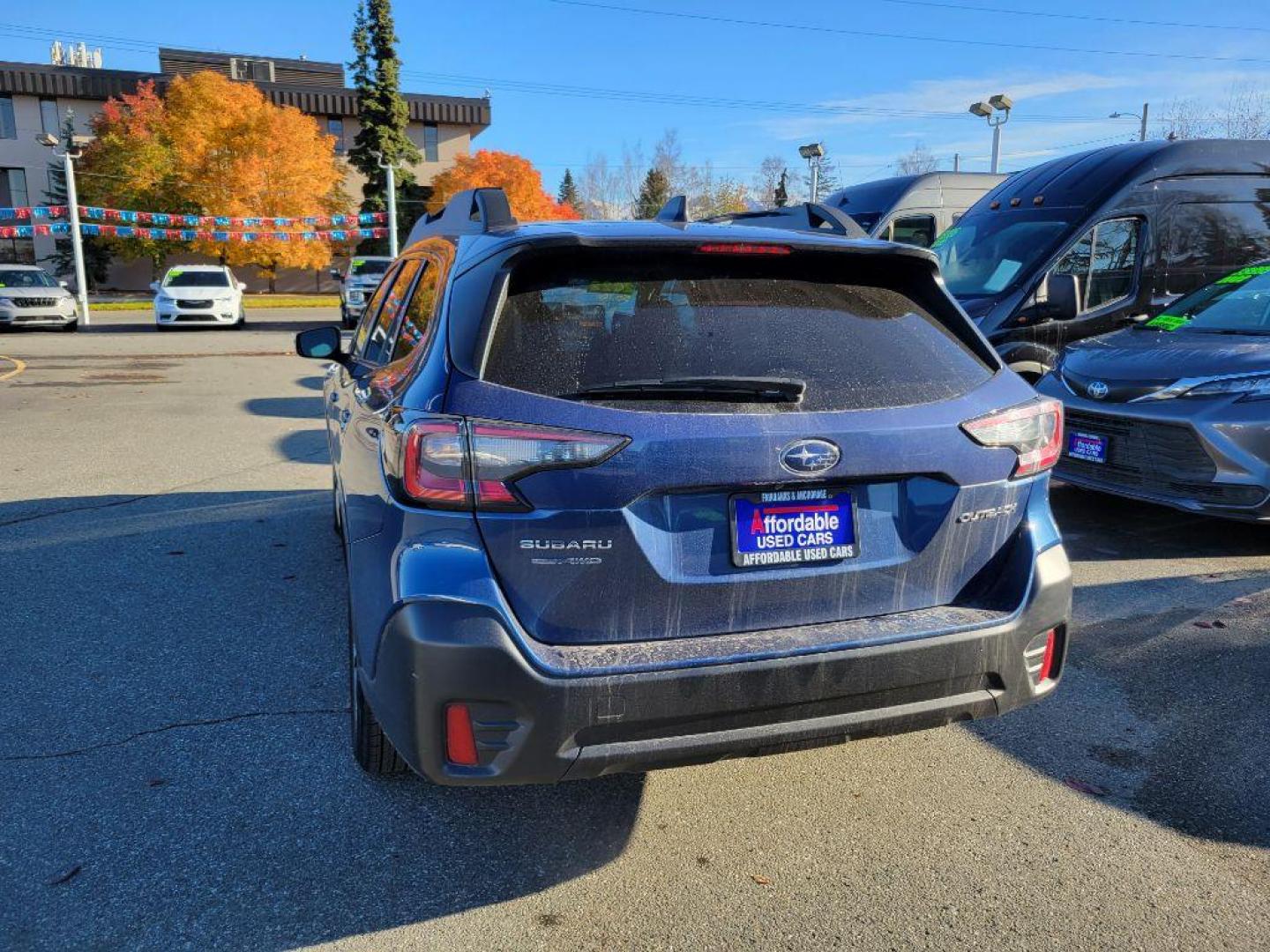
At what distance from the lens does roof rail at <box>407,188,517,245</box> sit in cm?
300

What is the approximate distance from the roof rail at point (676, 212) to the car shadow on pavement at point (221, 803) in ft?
6.39

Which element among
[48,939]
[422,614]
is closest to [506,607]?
[422,614]

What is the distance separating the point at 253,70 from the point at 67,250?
17261 mm

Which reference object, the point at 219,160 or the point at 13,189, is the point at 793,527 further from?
the point at 13,189

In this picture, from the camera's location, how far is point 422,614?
2.37 meters

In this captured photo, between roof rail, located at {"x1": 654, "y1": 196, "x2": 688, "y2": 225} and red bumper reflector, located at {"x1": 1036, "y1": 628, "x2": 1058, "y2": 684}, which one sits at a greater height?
roof rail, located at {"x1": 654, "y1": 196, "x2": 688, "y2": 225}

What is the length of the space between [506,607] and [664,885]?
972mm

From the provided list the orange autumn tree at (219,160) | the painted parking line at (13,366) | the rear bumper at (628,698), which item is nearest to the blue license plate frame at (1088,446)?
the rear bumper at (628,698)

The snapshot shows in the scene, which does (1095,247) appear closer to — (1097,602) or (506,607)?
(1097,602)

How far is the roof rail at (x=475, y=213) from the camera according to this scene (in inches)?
118

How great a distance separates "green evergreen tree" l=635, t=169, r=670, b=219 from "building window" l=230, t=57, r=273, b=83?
23834 millimetres

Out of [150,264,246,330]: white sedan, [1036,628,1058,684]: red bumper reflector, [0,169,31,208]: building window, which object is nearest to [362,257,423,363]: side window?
[1036,628,1058,684]: red bumper reflector

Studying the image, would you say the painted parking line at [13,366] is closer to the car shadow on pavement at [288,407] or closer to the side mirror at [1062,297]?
the car shadow on pavement at [288,407]

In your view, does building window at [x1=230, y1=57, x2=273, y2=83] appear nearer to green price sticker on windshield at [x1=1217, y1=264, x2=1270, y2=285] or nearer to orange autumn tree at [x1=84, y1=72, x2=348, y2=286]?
orange autumn tree at [x1=84, y1=72, x2=348, y2=286]
